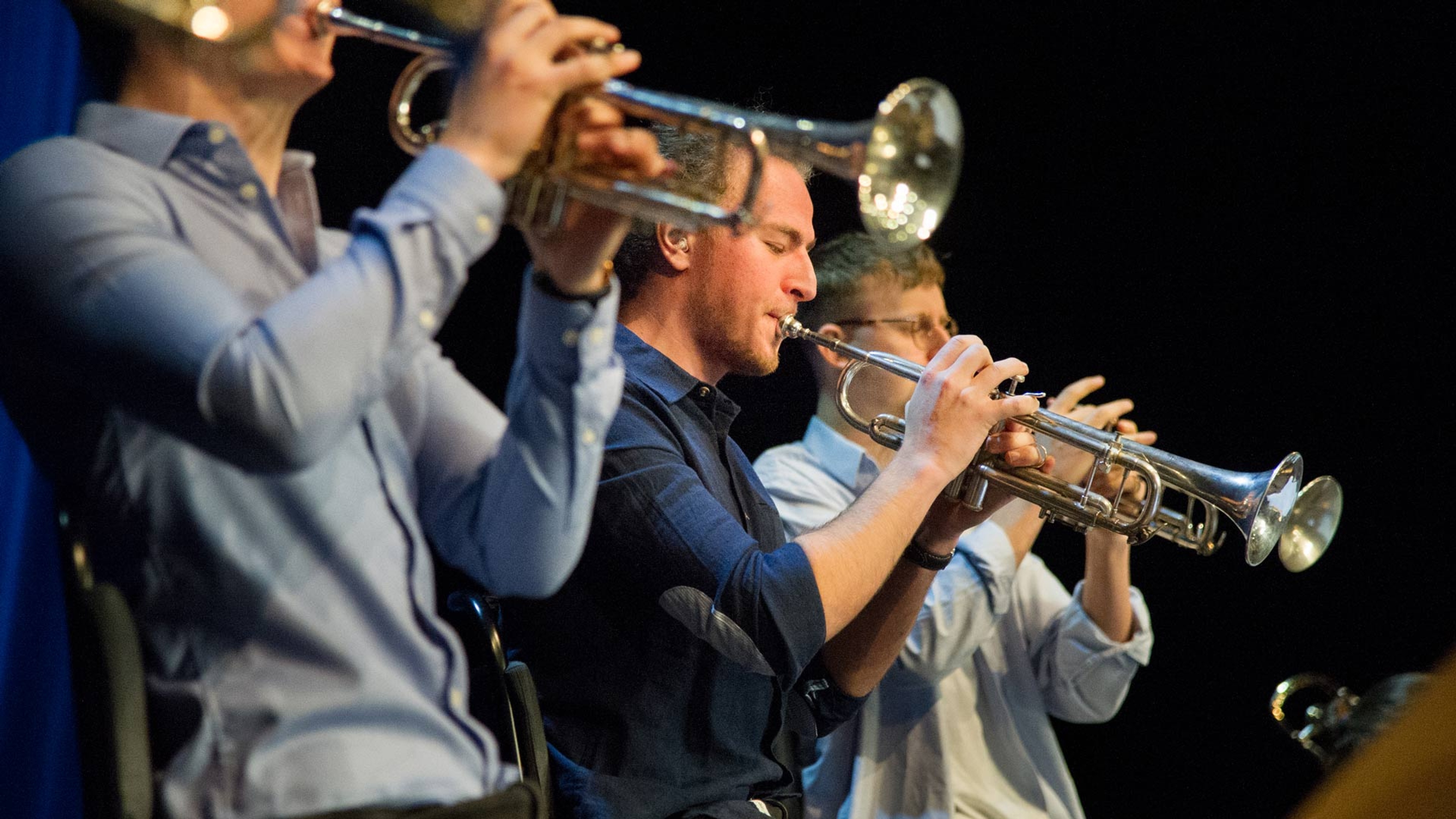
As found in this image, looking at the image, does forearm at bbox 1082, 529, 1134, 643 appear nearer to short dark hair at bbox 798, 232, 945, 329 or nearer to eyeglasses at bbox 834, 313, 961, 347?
eyeglasses at bbox 834, 313, 961, 347

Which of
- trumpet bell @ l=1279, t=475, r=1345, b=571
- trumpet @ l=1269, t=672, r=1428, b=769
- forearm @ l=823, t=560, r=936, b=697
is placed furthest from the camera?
trumpet bell @ l=1279, t=475, r=1345, b=571

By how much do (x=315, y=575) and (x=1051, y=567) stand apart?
348 centimetres

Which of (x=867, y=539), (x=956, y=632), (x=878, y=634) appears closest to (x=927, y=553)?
(x=878, y=634)

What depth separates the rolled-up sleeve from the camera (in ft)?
10.1

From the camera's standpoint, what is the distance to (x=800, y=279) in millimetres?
2586

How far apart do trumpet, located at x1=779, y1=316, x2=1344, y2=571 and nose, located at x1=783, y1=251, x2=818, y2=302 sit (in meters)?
0.07

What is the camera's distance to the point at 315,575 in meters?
1.13

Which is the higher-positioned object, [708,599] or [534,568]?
[534,568]

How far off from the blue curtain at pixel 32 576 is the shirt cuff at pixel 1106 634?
2322mm

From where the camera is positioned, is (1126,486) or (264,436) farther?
(1126,486)

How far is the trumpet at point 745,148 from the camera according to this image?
4.18 ft

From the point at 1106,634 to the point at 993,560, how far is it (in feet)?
1.60

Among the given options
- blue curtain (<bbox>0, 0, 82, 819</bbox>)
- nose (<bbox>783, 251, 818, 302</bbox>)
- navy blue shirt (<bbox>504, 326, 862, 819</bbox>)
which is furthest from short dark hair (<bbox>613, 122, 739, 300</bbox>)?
blue curtain (<bbox>0, 0, 82, 819</bbox>)

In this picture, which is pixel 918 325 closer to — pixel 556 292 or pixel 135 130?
pixel 556 292
